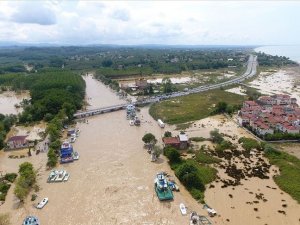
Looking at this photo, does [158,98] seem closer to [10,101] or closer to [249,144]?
[249,144]

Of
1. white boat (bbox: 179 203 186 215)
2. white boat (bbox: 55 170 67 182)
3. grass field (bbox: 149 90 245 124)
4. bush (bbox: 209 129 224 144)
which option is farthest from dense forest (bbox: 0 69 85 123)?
white boat (bbox: 179 203 186 215)

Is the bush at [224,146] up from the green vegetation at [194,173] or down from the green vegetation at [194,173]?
down

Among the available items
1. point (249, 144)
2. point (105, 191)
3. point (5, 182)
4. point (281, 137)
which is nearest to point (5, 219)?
point (5, 182)

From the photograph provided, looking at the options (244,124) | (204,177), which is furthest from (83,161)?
(244,124)

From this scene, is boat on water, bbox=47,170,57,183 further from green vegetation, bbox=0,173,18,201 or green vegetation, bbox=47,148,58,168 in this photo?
green vegetation, bbox=0,173,18,201

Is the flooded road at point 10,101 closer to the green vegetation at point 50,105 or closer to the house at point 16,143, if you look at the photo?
the green vegetation at point 50,105

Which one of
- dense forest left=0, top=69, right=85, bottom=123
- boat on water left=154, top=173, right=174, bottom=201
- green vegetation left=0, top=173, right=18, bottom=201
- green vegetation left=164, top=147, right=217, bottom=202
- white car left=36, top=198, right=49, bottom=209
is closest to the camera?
white car left=36, top=198, right=49, bottom=209

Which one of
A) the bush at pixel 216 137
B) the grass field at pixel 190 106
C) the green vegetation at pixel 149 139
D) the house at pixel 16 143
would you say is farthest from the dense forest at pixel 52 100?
the bush at pixel 216 137
